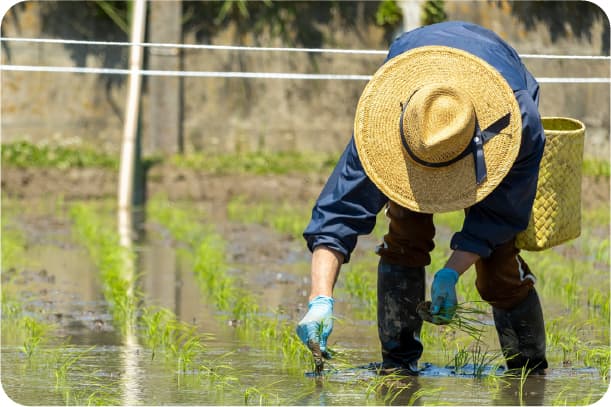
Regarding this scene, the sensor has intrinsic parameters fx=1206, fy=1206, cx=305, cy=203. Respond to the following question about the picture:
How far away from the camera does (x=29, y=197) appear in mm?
12594

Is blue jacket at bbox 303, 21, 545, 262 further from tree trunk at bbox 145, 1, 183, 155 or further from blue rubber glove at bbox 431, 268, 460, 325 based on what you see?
tree trunk at bbox 145, 1, 183, 155

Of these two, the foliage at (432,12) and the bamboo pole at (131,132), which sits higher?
the foliage at (432,12)

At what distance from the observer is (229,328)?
5.70 metres

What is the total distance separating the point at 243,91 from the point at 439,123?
9852mm

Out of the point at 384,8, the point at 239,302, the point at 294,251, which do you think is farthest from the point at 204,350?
the point at 384,8

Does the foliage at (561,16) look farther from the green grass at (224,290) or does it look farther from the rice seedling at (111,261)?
the rice seedling at (111,261)

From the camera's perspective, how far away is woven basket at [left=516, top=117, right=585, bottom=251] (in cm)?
460

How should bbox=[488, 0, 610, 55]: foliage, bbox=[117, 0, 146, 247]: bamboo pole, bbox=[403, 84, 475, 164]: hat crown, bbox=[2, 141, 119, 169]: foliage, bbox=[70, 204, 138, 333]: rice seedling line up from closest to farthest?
bbox=[403, 84, 475, 164]: hat crown, bbox=[70, 204, 138, 333]: rice seedling, bbox=[117, 0, 146, 247]: bamboo pole, bbox=[2, 141, 119, 169]: foliage, bbox=[488, 0, 610, 55]: foliage

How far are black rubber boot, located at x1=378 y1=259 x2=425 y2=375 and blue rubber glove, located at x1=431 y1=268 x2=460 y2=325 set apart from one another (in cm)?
31

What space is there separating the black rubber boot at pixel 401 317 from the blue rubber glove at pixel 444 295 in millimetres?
309

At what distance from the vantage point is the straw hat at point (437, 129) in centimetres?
392

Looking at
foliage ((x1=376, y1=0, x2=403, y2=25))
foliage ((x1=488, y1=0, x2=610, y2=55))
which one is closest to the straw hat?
foliage ((x1=376, y1=0, x2=403, y2=25))

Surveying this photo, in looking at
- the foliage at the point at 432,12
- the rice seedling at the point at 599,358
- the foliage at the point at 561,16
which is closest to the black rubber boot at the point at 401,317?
the rice seedling at the point at 599,358

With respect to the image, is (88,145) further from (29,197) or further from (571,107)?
(571,107)
